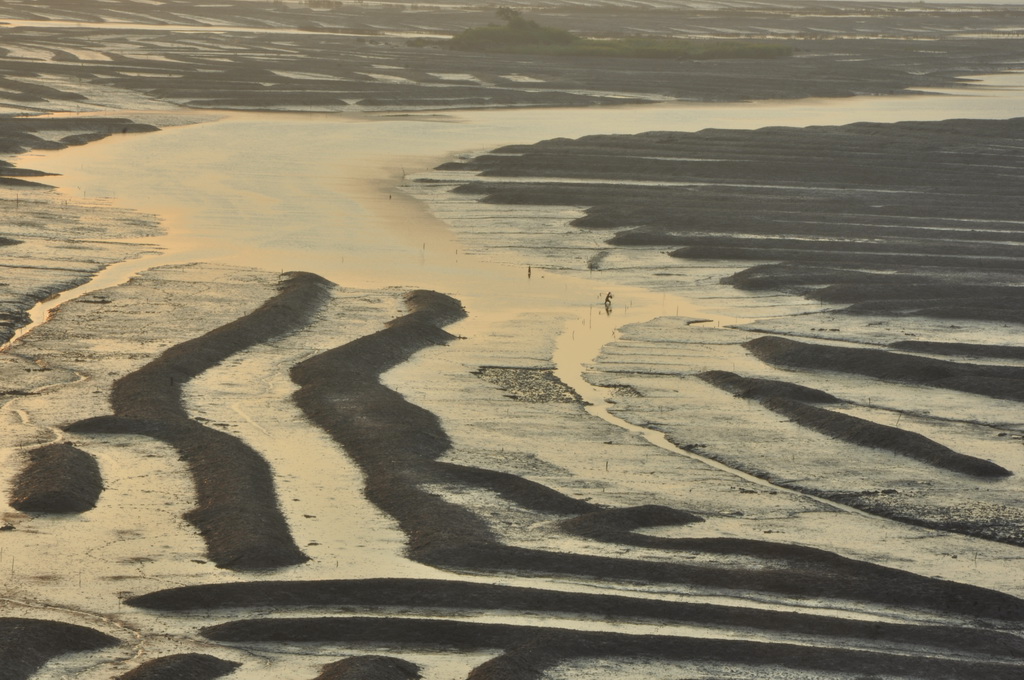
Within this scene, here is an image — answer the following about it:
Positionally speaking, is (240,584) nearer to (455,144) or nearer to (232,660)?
(232,660)

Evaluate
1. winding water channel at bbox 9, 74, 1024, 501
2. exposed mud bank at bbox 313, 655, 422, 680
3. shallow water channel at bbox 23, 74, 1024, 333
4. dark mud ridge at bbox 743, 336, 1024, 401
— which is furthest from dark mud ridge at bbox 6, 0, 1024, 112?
exposed mud bank at bbox 313, 655, 422, 680

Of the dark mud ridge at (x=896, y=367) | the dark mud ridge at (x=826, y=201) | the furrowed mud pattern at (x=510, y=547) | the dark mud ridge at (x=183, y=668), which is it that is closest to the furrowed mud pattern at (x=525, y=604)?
the furrowed mud pattern at (x=510, y=547)

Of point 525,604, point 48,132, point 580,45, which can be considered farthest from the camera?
point 580,45

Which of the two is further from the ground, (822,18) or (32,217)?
(822,18)

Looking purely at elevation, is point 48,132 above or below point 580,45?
below

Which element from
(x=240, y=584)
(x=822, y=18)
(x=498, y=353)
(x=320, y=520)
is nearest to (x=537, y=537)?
(x=320, y=520)

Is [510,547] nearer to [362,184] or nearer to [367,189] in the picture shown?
[367,189]

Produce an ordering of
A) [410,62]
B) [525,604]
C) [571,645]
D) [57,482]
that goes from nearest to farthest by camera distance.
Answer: [571,645]
[525,604]
[57,482]
[410,62]

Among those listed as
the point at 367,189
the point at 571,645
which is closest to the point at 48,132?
the point at 367,189
